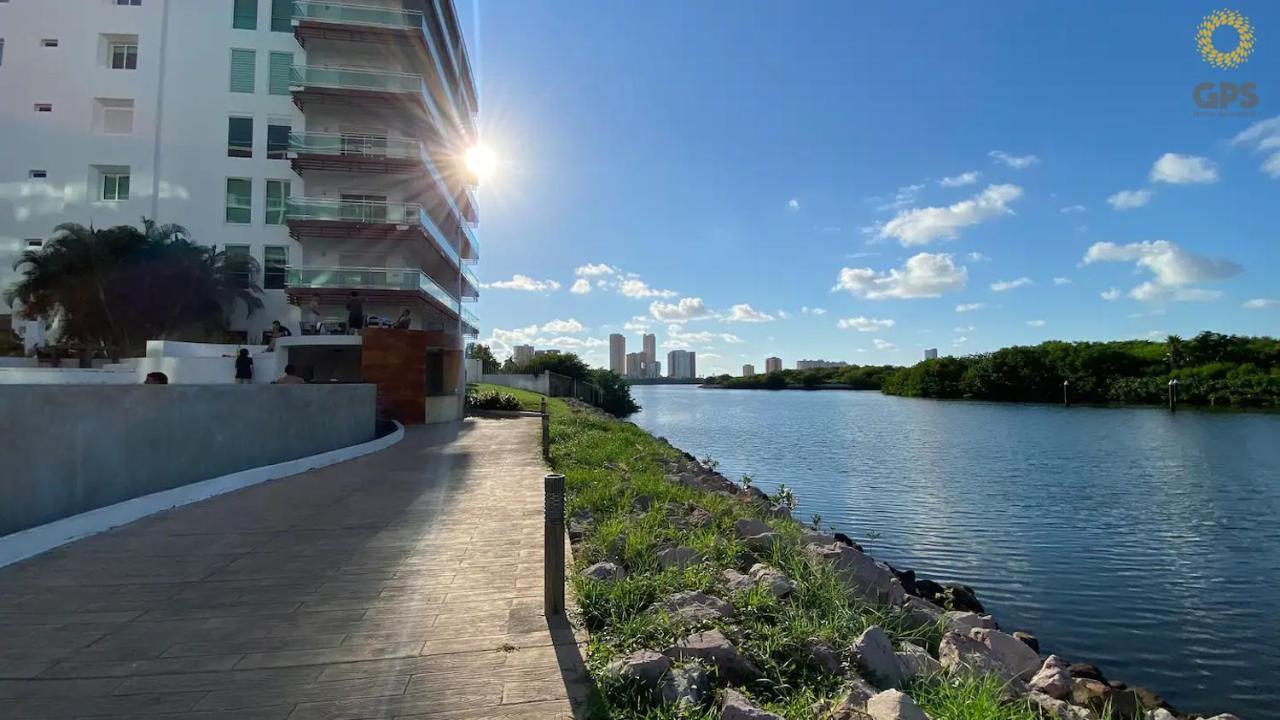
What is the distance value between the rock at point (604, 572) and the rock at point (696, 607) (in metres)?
0.61

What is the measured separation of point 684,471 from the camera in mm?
13180

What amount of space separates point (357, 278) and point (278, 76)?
11752mm

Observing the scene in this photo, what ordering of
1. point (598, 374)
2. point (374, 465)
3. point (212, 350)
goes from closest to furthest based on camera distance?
point (374, 465), point (212, 350), point (598, 374)

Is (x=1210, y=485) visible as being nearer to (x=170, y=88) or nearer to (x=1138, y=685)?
(x=1138, y=685)

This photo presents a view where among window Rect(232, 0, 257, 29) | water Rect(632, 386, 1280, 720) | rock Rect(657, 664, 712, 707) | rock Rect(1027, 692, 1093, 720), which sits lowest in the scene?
water Rect(632, 386, 1280, 720)

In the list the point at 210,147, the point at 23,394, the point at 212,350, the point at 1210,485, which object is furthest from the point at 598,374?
the point at 23,394

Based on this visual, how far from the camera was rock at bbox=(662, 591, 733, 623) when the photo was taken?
4.22 m

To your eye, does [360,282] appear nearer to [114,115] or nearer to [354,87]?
[354,87]

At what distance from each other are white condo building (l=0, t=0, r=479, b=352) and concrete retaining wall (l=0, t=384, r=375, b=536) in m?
19.8

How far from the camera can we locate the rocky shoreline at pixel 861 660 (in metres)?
3.35

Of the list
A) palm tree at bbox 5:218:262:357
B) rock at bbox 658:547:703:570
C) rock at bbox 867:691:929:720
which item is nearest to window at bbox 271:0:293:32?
palm tree at bbox 5:218:262:357

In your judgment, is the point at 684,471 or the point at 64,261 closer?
the point at 684,471

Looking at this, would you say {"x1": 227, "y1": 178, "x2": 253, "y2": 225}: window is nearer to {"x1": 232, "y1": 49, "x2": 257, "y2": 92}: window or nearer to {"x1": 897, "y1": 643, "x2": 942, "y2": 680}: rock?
{"x1": 232, "y1": 49, "x2": 257, "y2": 92}: window

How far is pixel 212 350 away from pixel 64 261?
30.6ft
